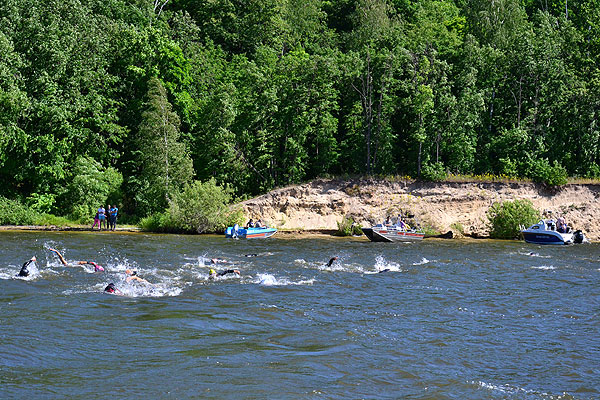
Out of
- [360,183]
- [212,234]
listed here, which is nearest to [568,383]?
[212,234]

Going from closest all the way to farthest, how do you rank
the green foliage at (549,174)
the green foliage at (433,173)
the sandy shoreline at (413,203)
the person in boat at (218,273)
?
the person in boat at (218,273), the sandy shoreline at (413,203), the green foliage at (549,174), the green foliage at (433,173)

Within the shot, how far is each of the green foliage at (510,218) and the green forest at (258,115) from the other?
18.7 feet

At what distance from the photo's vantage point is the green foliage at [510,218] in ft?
160

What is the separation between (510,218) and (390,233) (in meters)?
9.54

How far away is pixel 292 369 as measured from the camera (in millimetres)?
15945

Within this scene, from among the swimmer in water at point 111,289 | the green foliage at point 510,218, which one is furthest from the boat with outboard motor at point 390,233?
the swimmer in water at point 111,289

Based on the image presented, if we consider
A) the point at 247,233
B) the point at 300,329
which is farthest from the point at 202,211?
the point at 300,329

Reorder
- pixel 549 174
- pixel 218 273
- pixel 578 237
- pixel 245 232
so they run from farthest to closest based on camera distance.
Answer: pixel 549 174, pixel 578 237, pixel 245 232, pixel 218 273

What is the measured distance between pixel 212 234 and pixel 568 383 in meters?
35.7

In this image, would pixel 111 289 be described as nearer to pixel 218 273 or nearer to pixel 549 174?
pixel 218 273

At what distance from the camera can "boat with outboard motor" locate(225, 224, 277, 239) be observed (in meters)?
46.3

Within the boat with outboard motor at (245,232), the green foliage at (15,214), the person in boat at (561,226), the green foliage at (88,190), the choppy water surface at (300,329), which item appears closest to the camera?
the choppy water surface at (300,329)

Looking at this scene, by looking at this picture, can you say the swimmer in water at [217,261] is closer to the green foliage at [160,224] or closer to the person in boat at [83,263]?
the person in boat at [83,263]

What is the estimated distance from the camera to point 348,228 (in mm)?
49469
